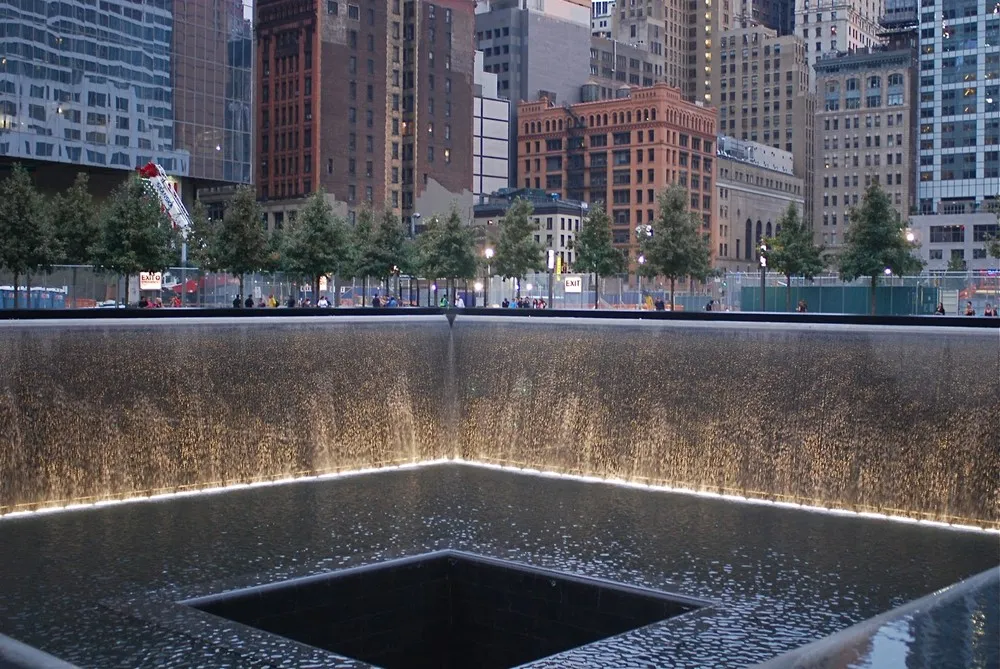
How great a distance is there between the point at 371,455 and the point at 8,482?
8.77 m

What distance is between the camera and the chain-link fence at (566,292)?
4834cm

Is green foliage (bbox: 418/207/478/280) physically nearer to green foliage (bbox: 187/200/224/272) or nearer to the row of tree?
the row of tree

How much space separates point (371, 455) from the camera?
2873 cm

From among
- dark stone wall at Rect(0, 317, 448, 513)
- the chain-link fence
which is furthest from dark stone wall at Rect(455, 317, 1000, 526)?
the chain-link fence

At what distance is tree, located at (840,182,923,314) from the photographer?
6431 centimetres

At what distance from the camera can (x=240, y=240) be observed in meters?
58.4

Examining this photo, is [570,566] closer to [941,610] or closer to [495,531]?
[495,531]

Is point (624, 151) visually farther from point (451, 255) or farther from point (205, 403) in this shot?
point (205, 403)

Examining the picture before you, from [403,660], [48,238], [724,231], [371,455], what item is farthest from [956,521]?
[724,231]

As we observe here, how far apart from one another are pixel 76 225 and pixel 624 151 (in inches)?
3958

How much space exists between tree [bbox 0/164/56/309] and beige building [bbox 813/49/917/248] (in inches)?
4899

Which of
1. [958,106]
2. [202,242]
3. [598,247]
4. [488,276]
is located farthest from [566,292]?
[958,106]

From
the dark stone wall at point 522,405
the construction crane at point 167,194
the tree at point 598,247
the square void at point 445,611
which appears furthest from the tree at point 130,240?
the square void at point 445,611

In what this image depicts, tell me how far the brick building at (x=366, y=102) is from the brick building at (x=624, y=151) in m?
27.0
